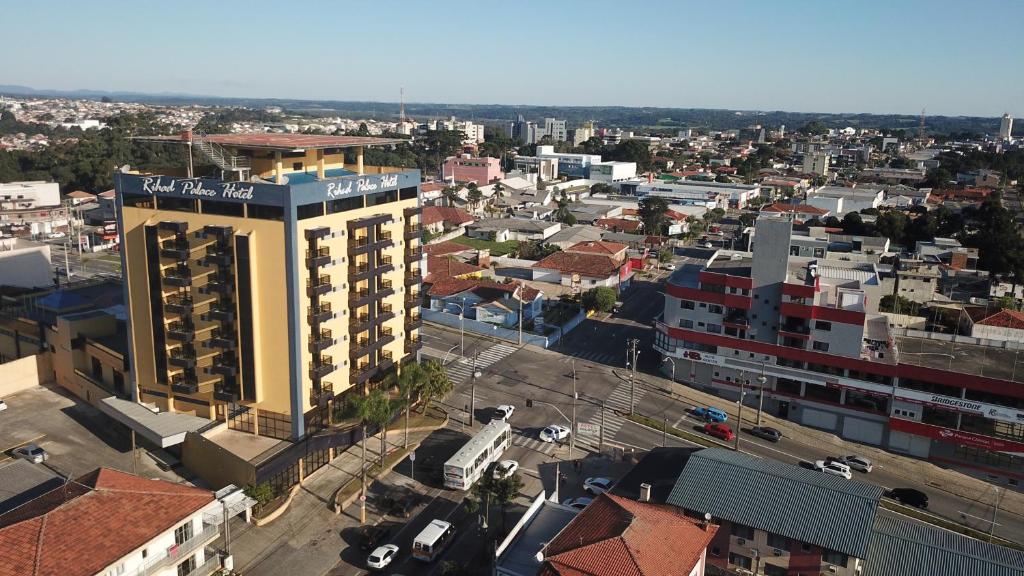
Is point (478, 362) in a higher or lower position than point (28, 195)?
lower

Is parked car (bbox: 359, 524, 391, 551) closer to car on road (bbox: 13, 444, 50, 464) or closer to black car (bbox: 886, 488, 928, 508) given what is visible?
car on road (bbox: 13, 444, 50, 464)

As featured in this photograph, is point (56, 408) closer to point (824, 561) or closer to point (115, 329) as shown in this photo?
point (115, 329)

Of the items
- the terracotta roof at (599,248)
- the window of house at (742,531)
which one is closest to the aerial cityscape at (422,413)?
the window of house at (742,531)

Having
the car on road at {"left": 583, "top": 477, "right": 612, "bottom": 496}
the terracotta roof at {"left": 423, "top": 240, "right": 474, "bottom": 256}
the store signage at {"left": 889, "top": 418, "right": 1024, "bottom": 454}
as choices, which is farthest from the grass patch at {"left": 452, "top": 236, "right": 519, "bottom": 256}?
the car on road at {"left": 583, "top": 477, "right": 612, "bottom": 496}

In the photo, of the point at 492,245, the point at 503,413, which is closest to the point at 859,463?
the point at 503,413

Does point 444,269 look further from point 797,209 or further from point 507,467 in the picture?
point 797,209

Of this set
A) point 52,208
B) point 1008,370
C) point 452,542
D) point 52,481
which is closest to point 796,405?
point 1008,370
